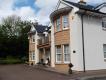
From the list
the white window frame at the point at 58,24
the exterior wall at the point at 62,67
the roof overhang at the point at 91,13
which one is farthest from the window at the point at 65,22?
the exterior wall at the point at 62,67

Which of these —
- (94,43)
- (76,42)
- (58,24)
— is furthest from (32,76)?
(94,43)

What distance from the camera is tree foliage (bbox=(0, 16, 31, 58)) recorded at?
58.7 metres

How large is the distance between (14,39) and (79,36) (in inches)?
1544

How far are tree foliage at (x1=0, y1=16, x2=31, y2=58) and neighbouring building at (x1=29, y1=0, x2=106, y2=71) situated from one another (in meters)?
32.6

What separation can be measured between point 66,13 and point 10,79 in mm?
10738

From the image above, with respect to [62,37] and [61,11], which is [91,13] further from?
[62,37]

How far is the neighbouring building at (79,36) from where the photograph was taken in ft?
79.6

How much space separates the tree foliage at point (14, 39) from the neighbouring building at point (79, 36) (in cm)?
3257

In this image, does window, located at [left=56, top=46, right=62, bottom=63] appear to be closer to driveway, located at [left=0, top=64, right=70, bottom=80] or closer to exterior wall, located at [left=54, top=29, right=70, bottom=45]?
exterior wall, located at [left=54, top=29, right=70, bottom=45]

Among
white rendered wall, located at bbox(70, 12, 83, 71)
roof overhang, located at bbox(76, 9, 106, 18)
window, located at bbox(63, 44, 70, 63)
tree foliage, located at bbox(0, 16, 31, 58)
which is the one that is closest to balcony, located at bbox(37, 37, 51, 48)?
window, located at bbox(63, 44, 70, 63)

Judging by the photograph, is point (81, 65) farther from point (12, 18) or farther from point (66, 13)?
point (12, 18)

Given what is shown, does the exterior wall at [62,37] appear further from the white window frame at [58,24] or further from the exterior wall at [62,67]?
the exterior wall at [62,67]

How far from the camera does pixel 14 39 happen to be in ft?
200

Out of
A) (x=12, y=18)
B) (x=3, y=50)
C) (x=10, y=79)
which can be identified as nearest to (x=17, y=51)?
(x=3, y=50)
